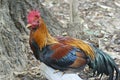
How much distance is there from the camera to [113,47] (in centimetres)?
568

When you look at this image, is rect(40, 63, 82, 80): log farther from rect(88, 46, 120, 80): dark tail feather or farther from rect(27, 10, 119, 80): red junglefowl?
rect(88, 46, 120, 80): dark tail feather

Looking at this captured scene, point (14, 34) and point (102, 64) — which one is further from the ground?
point (14, 34)

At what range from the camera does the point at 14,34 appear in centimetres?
497

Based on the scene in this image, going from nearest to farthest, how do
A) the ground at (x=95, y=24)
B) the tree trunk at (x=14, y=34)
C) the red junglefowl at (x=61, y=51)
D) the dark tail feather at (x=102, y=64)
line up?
the red junglefowl at (x=61, y=51), the dark tail feather at (x=102, y=64), the tree trunk at (x=14, y=34), the ground at (x=95, y=24)

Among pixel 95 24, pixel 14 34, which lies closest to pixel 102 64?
pixel 14 34

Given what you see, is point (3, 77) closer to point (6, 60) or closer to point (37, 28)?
point (6, 60)

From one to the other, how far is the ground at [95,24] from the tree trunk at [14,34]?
0.14 m

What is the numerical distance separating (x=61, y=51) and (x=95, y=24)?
2416 millimetres

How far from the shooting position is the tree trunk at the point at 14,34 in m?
4.56

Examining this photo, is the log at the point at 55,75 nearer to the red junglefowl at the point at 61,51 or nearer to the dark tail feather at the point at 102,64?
the red junglefowl at the point at 61,51

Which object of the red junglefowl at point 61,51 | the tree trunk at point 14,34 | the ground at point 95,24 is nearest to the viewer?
the red junglefowl at point 61,51

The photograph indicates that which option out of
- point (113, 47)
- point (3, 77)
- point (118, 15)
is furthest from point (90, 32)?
point (3, 77)

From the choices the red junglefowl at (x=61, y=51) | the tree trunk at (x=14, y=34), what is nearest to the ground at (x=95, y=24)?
the tree trunk at (x=14, y=34)

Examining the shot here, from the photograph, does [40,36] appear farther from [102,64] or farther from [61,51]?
[102,64]
